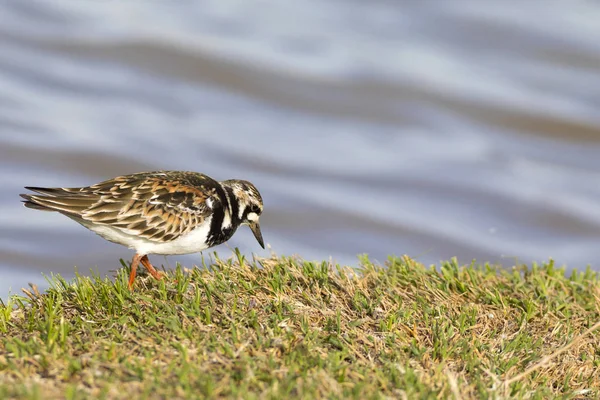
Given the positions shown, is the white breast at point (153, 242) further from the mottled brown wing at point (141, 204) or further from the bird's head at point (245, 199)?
the bird's head at point (245, 199)

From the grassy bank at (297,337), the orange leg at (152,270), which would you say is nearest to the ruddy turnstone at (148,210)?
the orange leg at (152,270)

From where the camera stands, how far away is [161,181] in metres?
6.96

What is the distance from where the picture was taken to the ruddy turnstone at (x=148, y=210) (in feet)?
21.8

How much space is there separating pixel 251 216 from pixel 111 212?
53.4 inches

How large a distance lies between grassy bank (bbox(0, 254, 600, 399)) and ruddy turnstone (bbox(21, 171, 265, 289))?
265 millimetres

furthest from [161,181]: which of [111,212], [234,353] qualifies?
[234,353]

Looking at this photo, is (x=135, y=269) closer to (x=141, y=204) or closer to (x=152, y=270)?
(x=152, y=270)

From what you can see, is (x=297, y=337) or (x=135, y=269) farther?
(x=135, y=269)

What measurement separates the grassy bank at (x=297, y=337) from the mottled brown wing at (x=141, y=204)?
0.39 metres

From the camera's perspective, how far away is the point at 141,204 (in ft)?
22.2

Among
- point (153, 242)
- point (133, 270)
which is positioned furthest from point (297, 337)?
point (153, 242)

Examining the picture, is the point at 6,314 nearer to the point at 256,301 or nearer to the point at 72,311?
the point at 72,311

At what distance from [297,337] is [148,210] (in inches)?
70.3

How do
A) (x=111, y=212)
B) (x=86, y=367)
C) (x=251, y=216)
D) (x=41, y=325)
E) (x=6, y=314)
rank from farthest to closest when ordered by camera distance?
(x=251, y=216)
(x=111, y=212)
(x=6, y=314)
(x=41, y=325)
(x=86, y=367)
